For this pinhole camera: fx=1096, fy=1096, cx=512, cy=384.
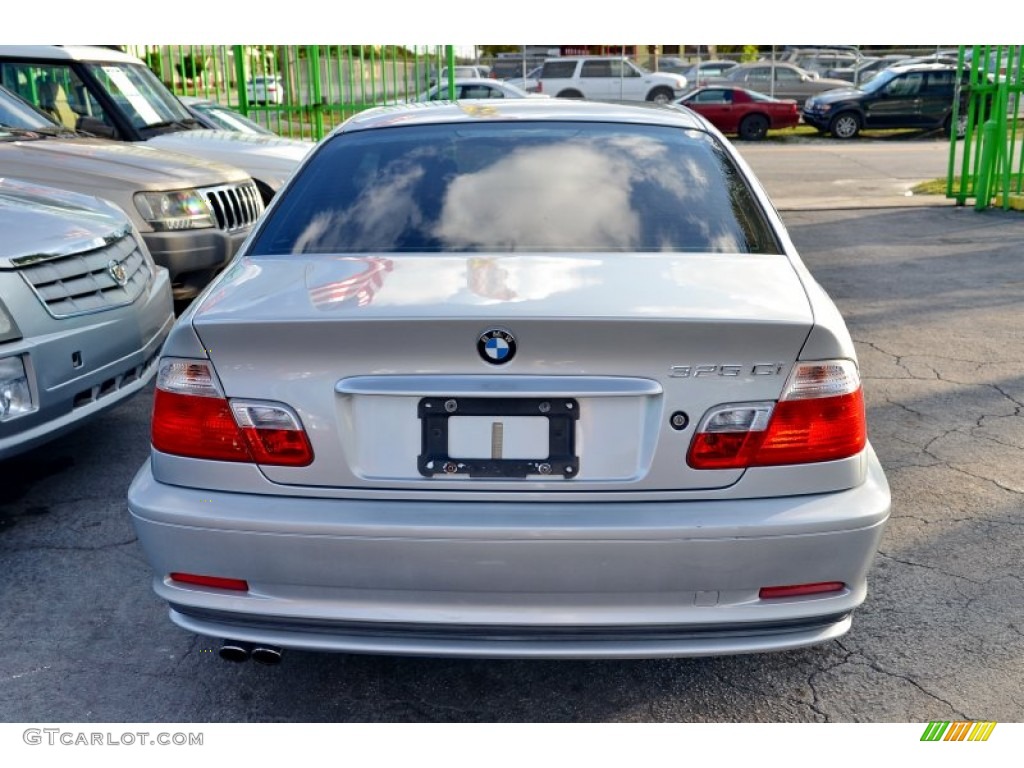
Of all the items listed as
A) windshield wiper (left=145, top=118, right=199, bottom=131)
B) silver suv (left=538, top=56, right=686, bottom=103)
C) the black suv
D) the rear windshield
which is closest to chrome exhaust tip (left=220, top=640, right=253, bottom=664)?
the rear windshield

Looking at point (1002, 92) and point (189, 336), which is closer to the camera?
point (189, 336)

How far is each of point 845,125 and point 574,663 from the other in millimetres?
26239

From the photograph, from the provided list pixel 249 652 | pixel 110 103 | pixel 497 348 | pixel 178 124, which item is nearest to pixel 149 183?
pixel 110 103

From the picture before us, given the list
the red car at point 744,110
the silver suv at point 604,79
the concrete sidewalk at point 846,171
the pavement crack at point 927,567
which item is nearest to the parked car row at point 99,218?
the pavement crack at point 927,567

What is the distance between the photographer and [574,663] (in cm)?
318

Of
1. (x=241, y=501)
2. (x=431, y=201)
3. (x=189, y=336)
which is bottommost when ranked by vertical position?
(x=241, y=501)

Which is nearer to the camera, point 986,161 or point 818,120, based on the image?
point 986,161

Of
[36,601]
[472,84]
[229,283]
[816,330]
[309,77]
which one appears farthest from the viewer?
[472,84]

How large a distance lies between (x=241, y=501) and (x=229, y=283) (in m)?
0.65

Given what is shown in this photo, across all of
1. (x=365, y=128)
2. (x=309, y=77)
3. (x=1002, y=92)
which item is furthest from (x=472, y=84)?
(x=365, y=128)

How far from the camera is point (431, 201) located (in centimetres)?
330

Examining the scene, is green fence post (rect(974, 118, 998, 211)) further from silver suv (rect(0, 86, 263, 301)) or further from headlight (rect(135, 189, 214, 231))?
headlight (rect(135, 189, 214, 231))

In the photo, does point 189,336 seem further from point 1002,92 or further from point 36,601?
point 1002,92

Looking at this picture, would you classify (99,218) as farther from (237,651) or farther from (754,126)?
(754,126)
